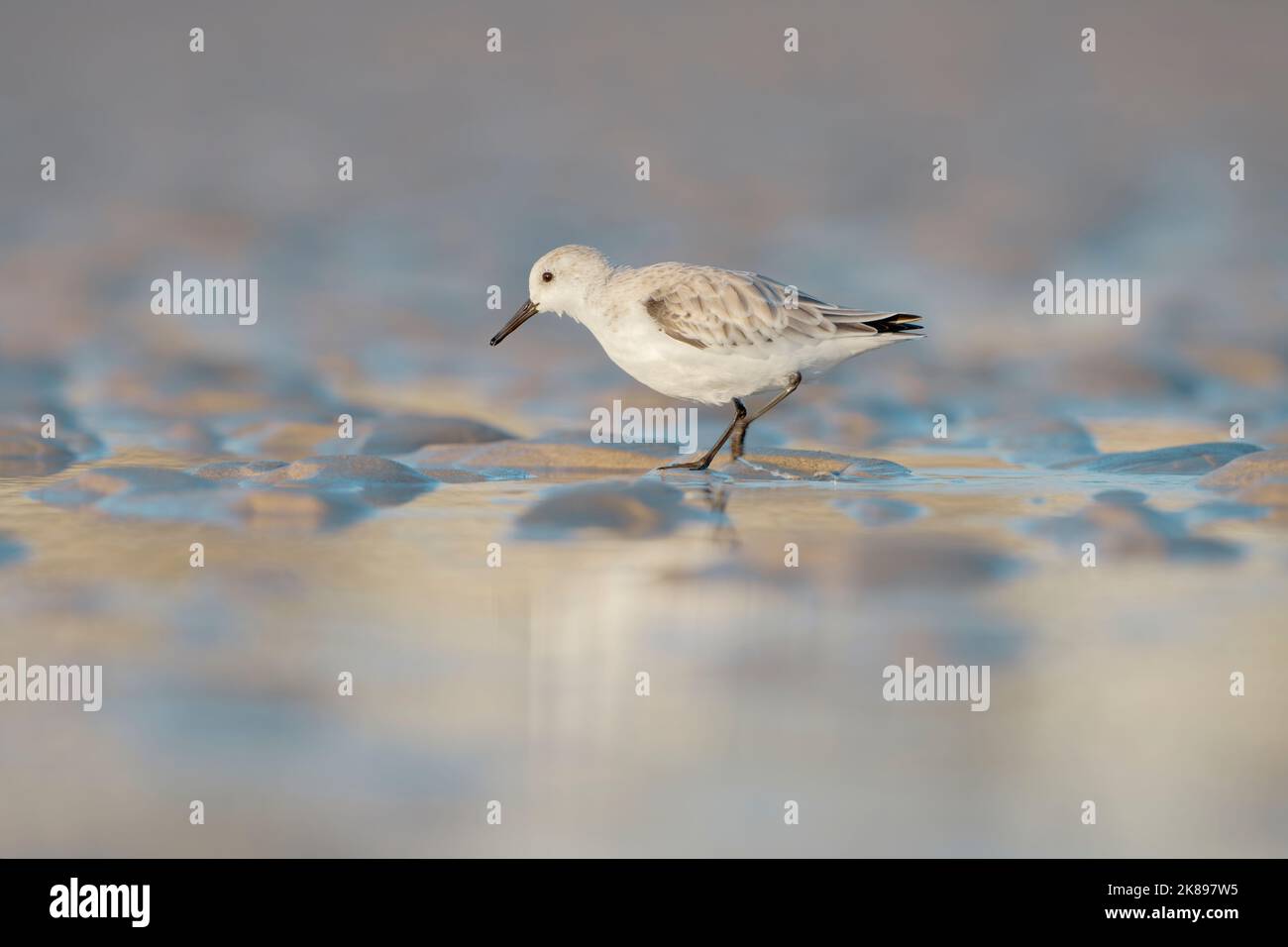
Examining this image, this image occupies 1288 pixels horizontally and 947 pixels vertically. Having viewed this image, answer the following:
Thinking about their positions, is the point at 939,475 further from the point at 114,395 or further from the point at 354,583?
the point at 114,395

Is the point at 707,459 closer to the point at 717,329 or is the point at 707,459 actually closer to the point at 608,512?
the point at 717,329

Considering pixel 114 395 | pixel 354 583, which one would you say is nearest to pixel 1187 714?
pixel 354 583

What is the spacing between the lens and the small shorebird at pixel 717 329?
7.18 m

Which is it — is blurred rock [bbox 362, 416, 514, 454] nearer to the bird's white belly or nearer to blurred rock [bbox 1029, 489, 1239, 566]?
the bird's white belly

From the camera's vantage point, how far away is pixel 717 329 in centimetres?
716

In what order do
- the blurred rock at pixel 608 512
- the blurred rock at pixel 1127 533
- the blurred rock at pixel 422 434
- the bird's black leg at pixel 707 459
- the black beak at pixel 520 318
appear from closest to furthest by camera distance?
the blurred rock at pixel 1127 533 < the blurred rock at pixel 608 512 < the bird's black leg at pixel 707 459 < the black beak at pixel 520 318 < the blurred rock at pixel 422 434

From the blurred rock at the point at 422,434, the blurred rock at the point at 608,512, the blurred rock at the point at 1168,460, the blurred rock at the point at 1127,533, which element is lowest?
the blurred rock at the point at 1127,533

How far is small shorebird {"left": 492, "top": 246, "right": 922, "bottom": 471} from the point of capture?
7.18m

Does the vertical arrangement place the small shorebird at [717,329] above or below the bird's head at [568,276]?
below

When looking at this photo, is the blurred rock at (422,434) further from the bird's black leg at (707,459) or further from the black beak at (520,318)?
the bird's black leg at (707,459)

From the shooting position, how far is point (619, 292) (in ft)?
24.3

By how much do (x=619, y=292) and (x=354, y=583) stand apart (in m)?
2.84

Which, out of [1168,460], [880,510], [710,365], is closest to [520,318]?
[710,365]

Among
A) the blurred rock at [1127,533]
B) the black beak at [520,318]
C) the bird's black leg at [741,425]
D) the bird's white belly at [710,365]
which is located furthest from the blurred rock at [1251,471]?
the black beak at [520,318]
